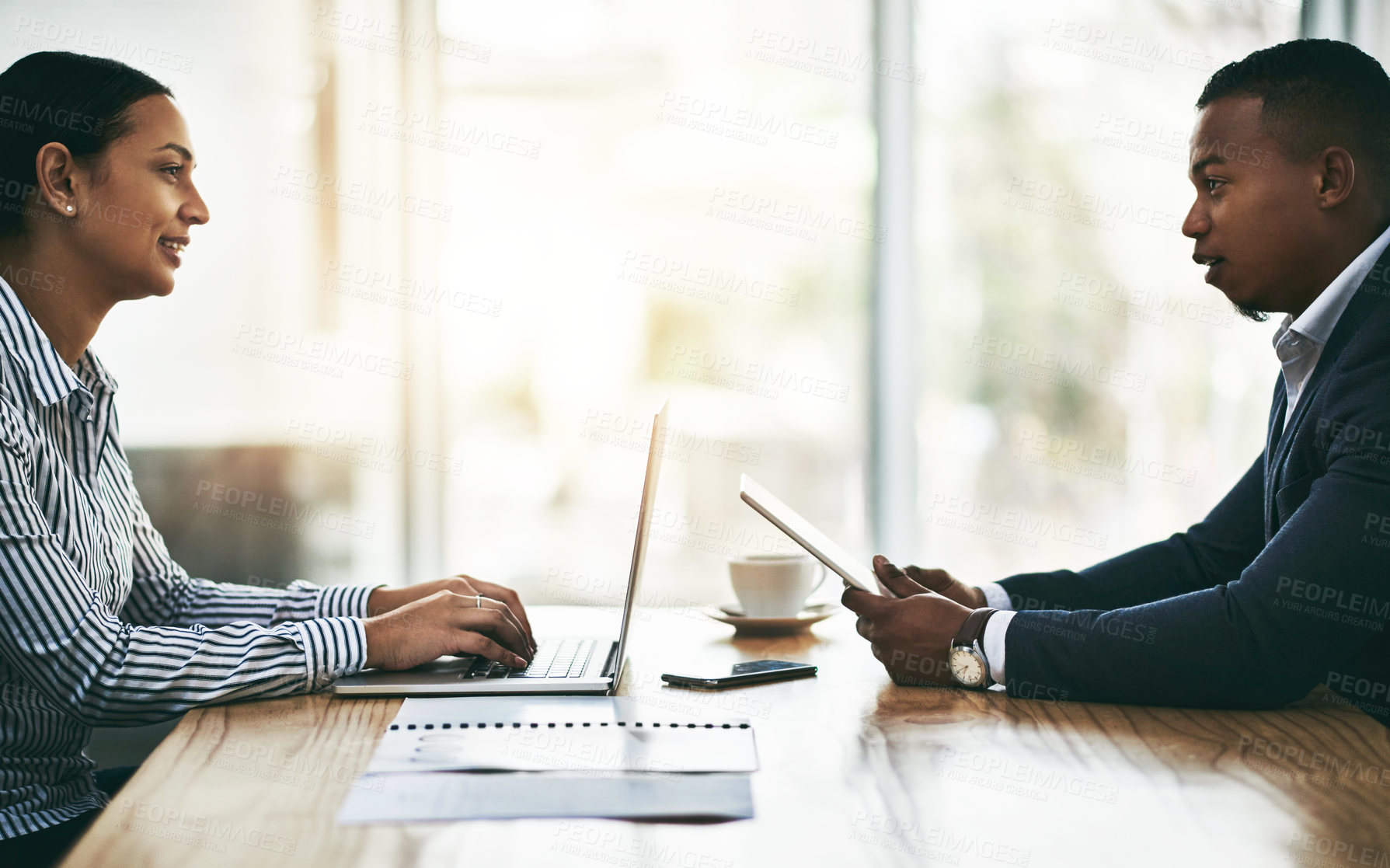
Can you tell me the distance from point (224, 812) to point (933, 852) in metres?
0.57

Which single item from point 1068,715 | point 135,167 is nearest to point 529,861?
point 1068,715

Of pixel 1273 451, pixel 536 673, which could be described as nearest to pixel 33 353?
pixel 536 673

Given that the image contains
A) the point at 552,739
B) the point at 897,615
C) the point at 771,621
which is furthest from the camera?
the point at 771,621

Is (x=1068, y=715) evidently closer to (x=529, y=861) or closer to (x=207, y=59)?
(x=529, y=861)

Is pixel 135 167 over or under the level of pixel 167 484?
over

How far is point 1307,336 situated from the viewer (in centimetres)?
135

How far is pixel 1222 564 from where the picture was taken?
5.36 ft

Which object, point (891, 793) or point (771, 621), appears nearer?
point (891, 793)

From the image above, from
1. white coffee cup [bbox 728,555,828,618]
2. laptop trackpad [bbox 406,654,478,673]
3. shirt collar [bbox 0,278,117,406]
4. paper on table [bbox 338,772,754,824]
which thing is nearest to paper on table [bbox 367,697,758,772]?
paper on table [bbox 338,772,754,824]

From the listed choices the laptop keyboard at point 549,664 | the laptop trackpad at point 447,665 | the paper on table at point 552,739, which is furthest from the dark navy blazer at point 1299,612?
the laptop trackpad at point 447,665

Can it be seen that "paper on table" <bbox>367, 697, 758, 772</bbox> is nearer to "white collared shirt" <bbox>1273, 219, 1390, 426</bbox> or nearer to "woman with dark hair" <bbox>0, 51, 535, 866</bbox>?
"woman with dark hair" <bbox>0, 51, 535, 866</bbox>

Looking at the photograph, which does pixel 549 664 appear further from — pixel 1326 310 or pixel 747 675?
pixel 1326 310

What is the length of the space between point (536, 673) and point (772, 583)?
475mm

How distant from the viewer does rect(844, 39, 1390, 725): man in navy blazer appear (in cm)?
112
